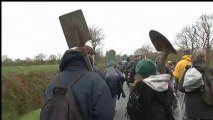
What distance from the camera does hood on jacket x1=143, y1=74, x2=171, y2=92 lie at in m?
5.64

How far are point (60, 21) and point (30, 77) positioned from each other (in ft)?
46.0

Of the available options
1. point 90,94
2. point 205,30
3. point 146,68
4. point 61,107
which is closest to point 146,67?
point 146,68

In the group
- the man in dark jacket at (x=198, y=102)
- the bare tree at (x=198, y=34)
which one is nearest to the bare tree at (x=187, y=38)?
the bare tree at (x=198, y=34)

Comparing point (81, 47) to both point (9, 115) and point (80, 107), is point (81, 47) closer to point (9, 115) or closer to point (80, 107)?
point (80, 107)

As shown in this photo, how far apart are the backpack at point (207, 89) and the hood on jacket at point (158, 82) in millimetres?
1574

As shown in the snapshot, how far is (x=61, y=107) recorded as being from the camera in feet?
15.4

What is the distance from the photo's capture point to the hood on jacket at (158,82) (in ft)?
18.5

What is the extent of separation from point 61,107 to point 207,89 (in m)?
3.07

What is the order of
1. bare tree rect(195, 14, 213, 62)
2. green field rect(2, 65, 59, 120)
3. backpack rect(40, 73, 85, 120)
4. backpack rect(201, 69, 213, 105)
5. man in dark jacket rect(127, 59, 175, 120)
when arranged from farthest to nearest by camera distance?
bare tree rect(195, 14, 213, 62) → green field rect(2, 65, 59, 120) → backpack rect(201, 69, 213, 105) → man in dark jacket rect(127, 59, 175, 120) → backpack rect(40, 73, 85, 120)

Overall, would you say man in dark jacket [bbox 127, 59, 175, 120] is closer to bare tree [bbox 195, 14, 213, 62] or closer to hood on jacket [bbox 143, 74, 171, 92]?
hood on jacket [bbox 143, 74, 171, 92]

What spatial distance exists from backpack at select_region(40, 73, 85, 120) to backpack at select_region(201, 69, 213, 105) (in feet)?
9.45

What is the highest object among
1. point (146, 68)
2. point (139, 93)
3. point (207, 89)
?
point (146, 68)

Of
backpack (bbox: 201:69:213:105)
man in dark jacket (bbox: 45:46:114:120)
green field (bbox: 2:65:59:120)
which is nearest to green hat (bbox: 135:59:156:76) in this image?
man in dark jacket (bbox: 45:46:114:120)

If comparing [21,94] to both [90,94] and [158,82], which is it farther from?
[90,94]
